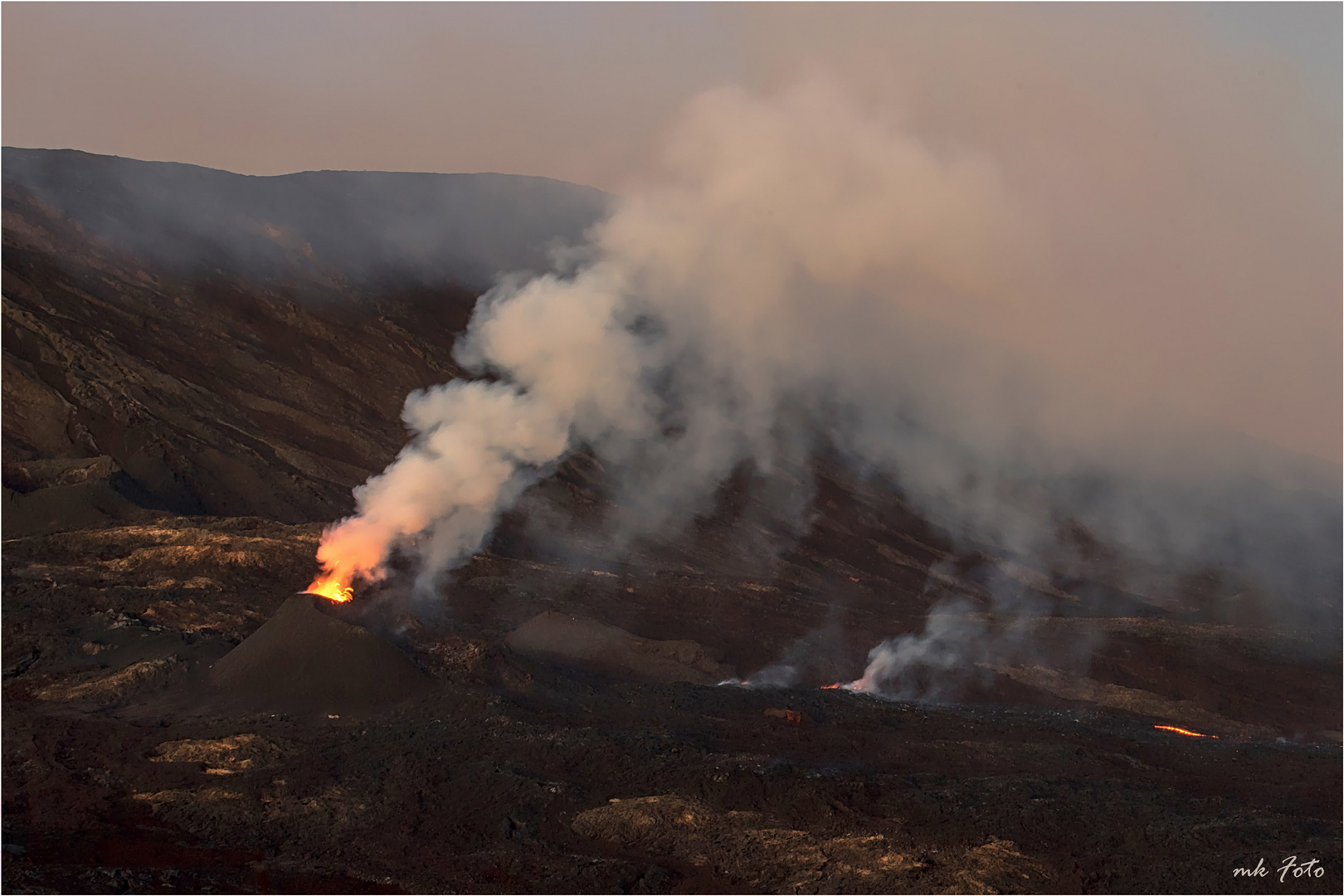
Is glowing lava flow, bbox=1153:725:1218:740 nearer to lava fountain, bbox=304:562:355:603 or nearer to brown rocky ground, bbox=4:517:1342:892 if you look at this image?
brown rocky ground, bbox=4:517:1342:892

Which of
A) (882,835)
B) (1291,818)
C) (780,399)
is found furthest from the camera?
(780,399)

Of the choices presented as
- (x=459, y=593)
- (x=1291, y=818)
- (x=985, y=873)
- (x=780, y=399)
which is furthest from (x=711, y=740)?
(x=780, y=399)

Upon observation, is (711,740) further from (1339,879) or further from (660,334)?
(660,334)

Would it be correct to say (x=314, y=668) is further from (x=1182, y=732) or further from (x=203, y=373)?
(x=203, y=373)

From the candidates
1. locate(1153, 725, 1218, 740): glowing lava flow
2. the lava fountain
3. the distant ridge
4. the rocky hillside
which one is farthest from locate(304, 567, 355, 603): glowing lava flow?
the distant ridge

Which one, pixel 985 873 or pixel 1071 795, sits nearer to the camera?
pixel 985 873

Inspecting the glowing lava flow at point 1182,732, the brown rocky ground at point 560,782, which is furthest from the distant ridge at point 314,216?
the glowing lava flow at point 1182,732
